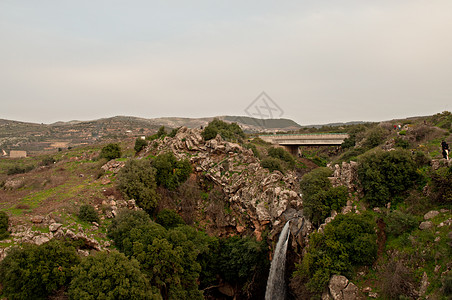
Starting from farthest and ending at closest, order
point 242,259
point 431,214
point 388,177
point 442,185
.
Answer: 1. point 242,259
2. point 388,177
3. point 442,185
4. point 431,214

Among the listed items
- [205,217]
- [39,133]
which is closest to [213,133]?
[205,217]

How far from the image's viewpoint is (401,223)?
57.8 feet

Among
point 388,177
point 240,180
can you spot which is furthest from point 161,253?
point 388,177

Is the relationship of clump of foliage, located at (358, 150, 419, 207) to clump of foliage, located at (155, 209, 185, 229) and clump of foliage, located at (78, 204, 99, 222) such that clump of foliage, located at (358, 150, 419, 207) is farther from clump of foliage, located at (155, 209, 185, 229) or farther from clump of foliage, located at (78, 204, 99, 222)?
clump of foliage, located at (78, 204, 99, 222)

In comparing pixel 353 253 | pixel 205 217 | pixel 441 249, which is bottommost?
pixel 205 217

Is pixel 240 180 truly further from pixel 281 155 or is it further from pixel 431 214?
pixel 431 214

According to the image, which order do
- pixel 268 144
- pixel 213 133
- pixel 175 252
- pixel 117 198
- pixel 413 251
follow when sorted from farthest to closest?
1. pixel 268 144
2. pixel 213 133
3. pixel 117 198
4. pixel 175 252
5. pixel 413 251

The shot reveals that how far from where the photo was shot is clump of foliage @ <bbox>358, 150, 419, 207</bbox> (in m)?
20.6

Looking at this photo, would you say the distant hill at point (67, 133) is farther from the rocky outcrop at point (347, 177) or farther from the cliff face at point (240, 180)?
the rocky outcrop at point (347, 177)

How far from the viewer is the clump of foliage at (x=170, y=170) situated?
1328 inches

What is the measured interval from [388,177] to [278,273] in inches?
498

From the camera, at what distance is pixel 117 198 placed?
2814 centimetres

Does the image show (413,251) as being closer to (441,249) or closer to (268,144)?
(441,249)

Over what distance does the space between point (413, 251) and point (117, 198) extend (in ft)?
83.4
